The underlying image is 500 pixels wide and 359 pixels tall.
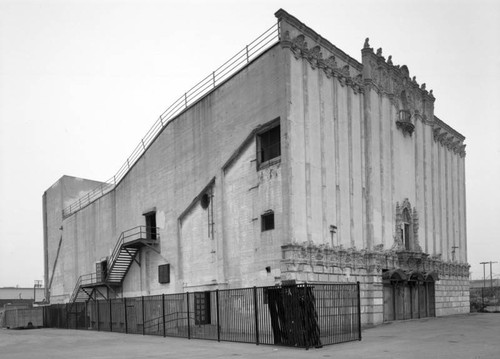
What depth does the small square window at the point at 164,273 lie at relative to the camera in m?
35.5

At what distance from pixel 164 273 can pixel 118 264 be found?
590 cm

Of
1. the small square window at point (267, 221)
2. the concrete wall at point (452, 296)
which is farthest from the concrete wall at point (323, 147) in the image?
Answer: the concrete wall at point (452, 296)

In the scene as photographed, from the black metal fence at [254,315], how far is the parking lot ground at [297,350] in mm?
682

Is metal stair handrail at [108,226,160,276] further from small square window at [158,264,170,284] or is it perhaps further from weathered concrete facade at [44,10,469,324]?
small square window at [158,264,170,284]

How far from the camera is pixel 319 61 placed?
2889 cm

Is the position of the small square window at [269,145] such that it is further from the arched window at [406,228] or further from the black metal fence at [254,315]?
the arched window at [406,228]

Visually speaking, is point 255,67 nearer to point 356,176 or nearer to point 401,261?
point 356,176

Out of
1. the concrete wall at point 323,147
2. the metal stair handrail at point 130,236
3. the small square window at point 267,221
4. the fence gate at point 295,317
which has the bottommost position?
the fence gate at point 295,317

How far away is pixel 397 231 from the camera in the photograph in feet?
111

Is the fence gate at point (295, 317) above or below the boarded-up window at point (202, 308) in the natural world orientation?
above

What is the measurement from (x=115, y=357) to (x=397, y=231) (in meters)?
20.8

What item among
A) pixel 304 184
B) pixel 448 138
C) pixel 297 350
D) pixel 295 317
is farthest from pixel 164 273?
pixel 448 138

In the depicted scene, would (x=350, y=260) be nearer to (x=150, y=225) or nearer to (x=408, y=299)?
(x=408, y=299)

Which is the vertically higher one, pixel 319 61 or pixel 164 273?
pixel 319 61
